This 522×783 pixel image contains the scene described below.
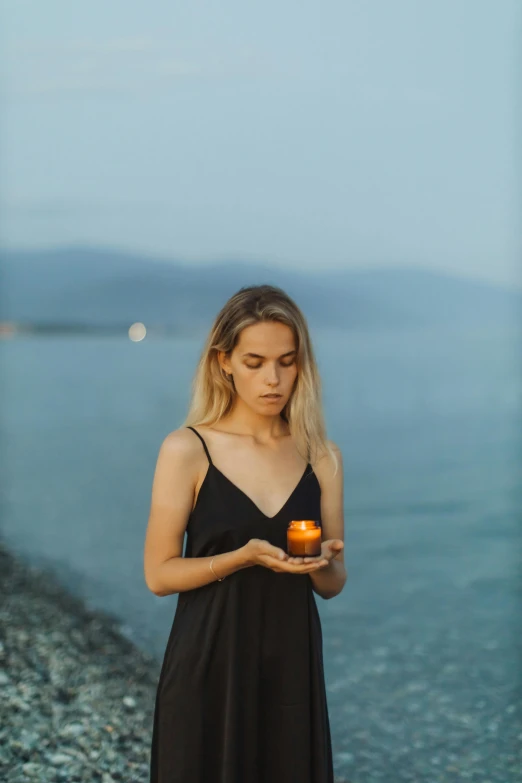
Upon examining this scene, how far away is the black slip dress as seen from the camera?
198cm

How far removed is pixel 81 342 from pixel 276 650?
17.3m

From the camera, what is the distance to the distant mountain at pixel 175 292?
12219mm

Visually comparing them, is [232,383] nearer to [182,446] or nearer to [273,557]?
[182,446]

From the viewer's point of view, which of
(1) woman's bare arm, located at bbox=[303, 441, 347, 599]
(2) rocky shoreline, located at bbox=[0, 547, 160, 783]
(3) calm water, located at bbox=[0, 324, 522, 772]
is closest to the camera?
(1) woman's bare arm, located at bbox=[303, 441, 347, 599]

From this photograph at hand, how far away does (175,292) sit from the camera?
13.5 m

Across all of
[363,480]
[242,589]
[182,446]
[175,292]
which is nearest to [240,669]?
[242,589]

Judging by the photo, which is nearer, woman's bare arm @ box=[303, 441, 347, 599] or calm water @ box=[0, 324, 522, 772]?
woman's bare arm @ box=[303, 441, 347, 599]

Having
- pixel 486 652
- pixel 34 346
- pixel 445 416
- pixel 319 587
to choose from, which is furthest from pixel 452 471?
pixel 34 346

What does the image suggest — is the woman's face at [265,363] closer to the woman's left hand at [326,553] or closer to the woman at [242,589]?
the woman at [242,589]

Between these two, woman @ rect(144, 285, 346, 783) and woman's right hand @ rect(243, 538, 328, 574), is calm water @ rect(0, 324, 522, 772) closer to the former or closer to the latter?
woman @ rect(144, 285, 346, 783)

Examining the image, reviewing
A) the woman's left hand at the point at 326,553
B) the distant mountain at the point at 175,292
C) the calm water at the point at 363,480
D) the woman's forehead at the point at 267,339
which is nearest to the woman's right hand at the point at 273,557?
the woman's left hand at the point at 326,553

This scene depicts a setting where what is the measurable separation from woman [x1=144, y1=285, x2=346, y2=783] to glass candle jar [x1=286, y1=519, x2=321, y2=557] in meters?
0.13

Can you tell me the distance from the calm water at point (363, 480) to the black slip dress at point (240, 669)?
11.5 ft

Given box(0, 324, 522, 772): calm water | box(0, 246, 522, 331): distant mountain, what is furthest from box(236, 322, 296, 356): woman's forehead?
box(0, 246, 522, 331): distant mountain
